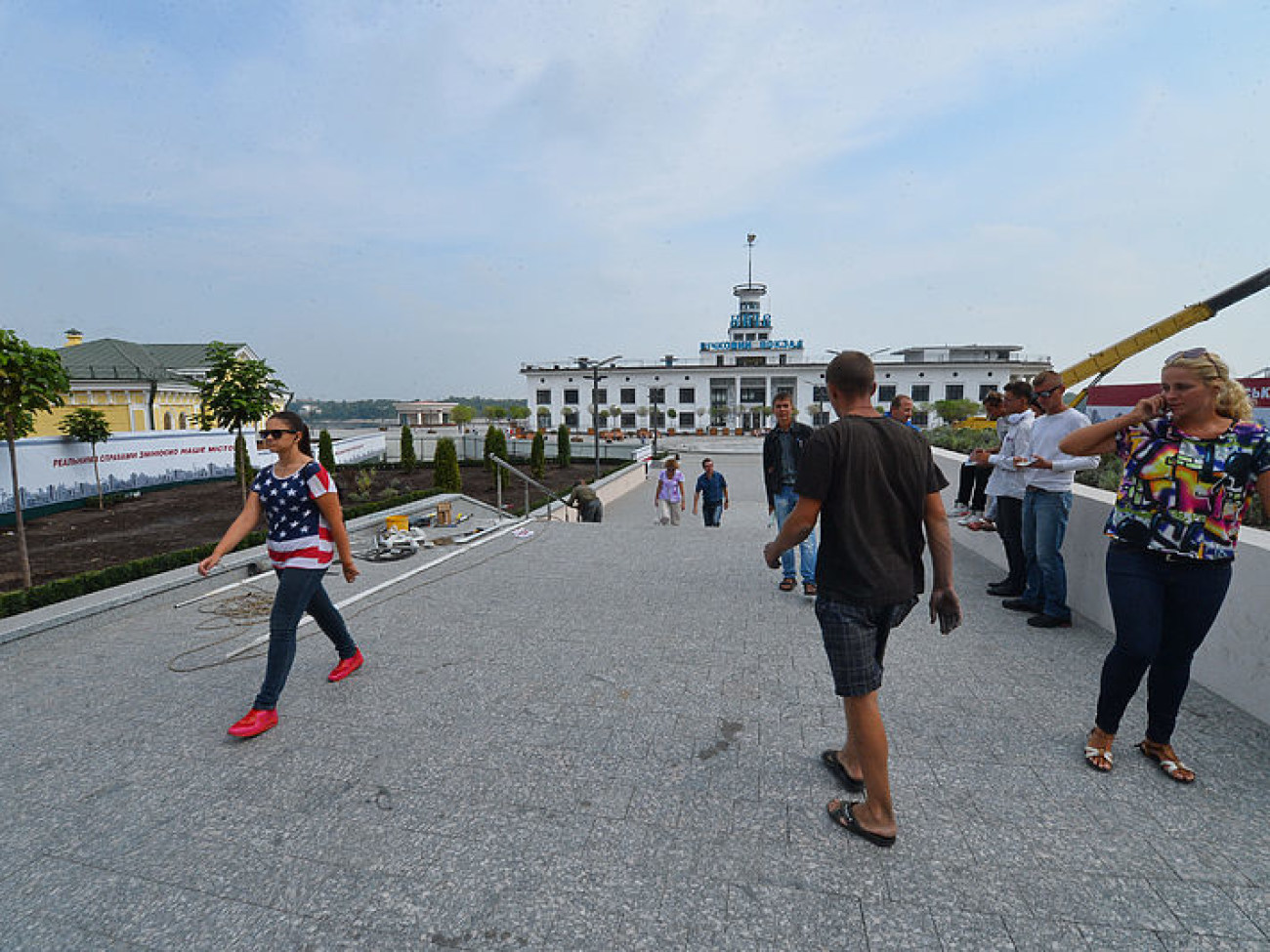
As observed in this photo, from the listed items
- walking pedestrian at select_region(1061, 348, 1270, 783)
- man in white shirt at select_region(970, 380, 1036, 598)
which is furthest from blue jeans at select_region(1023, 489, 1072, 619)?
walking pedestrian at select_region(1061, 348, 1270, 783)

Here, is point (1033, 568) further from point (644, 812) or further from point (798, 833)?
point (644, 812)

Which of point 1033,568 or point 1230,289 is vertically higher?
point 1230,289

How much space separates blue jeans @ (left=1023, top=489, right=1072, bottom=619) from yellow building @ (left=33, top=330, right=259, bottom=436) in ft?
94.6

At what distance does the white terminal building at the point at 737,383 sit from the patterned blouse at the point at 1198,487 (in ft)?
223

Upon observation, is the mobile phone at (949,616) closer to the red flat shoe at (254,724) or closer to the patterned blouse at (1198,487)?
the patterned blouse at (1198,487)

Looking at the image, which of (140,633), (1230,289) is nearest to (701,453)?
(1230,289)

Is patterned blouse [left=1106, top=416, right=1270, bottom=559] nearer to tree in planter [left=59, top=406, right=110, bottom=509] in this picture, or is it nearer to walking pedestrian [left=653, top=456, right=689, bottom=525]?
walking pedestrian [left=653, top=456, right=689, bottom=525]

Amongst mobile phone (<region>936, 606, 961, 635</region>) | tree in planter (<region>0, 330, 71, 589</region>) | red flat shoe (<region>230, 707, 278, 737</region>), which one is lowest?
red flat shoe (<region>230, 707, 278, 737</region>)

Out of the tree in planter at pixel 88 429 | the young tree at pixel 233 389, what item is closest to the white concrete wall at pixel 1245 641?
the young tree at pixel 233 389

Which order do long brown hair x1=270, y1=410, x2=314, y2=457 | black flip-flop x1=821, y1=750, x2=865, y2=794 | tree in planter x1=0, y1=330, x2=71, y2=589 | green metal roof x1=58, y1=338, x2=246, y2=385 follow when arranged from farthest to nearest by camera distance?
green metal roof x1=58, y1=338, x2=246, y2=385 → tree in planter x1=0, y1=330, x2=71, y2=589 → long brown hair x1=270, y1=410, x2=314, y2=457 → black flip-flop x1=821, y1=750, x2=865, y2=794

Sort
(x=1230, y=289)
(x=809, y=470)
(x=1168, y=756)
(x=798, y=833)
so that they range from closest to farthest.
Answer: (x=809, y=470), (x=798, y=833), (x=1168, y=756), (x=1230, y=289)

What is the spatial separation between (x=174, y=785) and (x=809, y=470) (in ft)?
10.1

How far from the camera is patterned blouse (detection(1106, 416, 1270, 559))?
2.42 metres

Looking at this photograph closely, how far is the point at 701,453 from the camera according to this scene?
4281 cm
